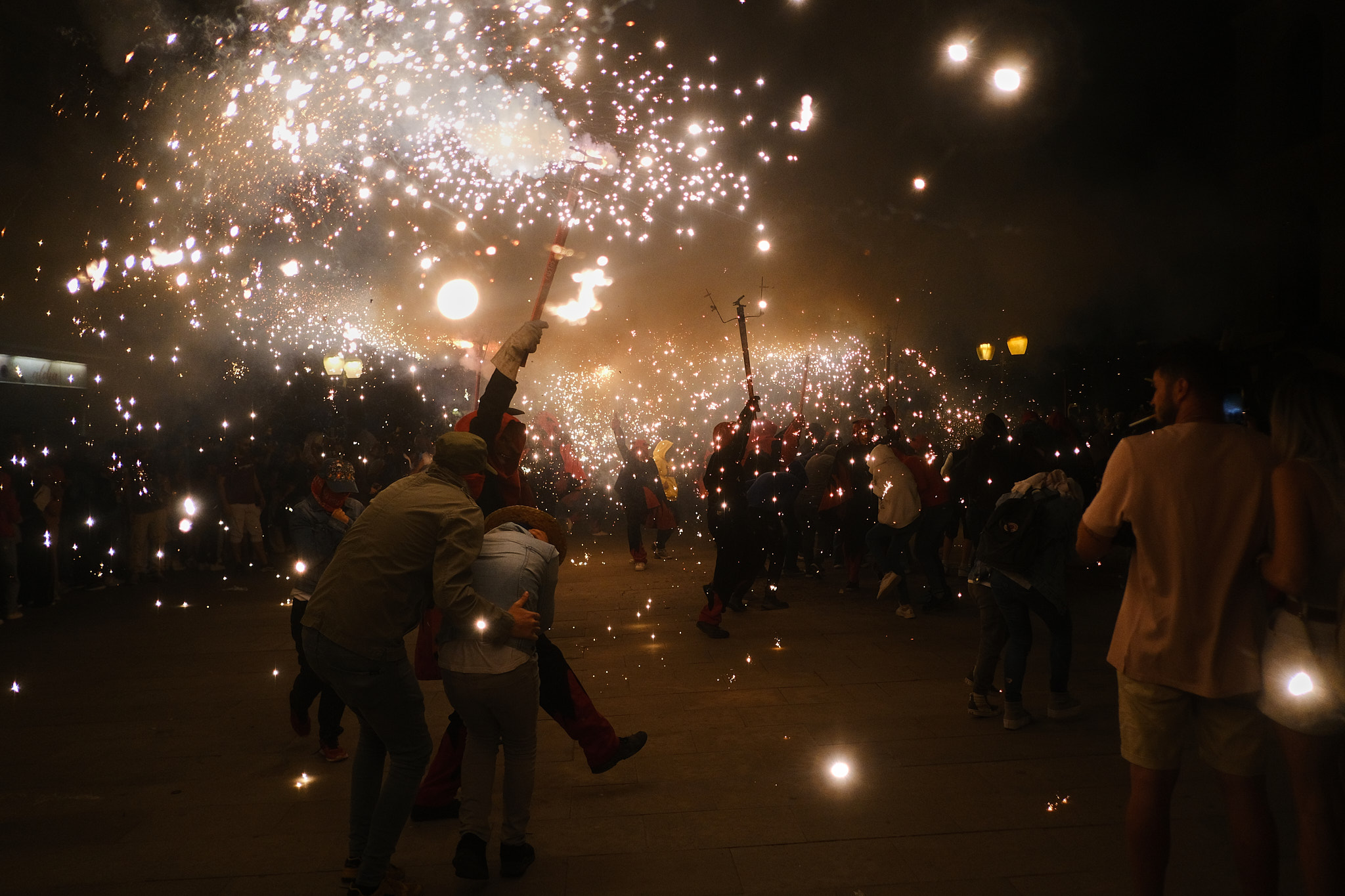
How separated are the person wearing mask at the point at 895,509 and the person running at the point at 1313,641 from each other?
525 centimetres

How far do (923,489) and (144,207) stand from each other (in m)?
9.61

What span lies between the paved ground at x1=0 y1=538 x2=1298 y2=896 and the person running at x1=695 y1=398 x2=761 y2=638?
0.30 meters

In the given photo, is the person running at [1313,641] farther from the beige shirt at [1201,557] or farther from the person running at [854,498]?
the person running at [854,498]

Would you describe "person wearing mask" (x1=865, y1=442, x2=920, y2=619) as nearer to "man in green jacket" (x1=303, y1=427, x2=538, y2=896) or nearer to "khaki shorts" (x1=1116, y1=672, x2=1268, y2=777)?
"khaki shorts" (x1=1116, y1=672, x2=1268, y2=777)

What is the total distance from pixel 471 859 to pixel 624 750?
90cm

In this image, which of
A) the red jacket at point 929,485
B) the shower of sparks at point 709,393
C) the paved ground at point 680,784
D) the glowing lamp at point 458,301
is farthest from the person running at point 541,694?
the shower of sparks at point 709,393

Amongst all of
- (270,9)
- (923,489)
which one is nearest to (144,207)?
Answer: (270,9)

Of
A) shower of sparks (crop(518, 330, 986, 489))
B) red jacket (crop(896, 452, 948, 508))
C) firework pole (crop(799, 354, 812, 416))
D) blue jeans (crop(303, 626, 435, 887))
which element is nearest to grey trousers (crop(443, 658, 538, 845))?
blue jeans (crop(303, 626, 435, 887))

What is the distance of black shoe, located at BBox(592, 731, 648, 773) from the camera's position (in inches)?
148

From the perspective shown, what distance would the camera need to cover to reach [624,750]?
12.6 feet

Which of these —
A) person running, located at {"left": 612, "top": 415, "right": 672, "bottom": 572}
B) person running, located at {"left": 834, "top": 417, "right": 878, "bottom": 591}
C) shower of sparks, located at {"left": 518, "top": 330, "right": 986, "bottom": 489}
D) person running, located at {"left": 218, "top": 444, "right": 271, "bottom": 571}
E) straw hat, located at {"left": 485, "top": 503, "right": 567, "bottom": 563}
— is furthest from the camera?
shower of sparks, located at {"left": 518, "top": 330, "right": 986, "bottom": 489}

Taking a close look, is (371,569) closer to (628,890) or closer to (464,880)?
(464,880)

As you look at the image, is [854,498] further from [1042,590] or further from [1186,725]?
[1186,725]

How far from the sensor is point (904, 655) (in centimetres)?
621
